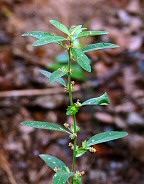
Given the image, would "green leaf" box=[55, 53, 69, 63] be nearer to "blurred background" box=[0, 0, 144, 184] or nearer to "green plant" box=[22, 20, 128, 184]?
"blurred background" box=[0, 0, 144, 184]

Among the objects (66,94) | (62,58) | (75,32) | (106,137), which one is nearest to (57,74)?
(75,32)

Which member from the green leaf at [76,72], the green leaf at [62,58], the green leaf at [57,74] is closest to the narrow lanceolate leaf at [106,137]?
the green leaf at [57,74]

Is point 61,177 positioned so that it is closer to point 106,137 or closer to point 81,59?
point 106,137

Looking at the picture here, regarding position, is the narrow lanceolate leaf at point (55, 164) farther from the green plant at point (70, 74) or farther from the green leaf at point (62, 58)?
the green leaf at point (62, 58)

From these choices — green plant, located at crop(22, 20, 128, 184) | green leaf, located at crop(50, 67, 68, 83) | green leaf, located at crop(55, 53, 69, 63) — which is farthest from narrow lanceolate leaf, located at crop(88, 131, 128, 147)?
green leaf, located at crop(55, 53, 69, 63)

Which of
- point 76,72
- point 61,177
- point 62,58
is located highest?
point 62,58
